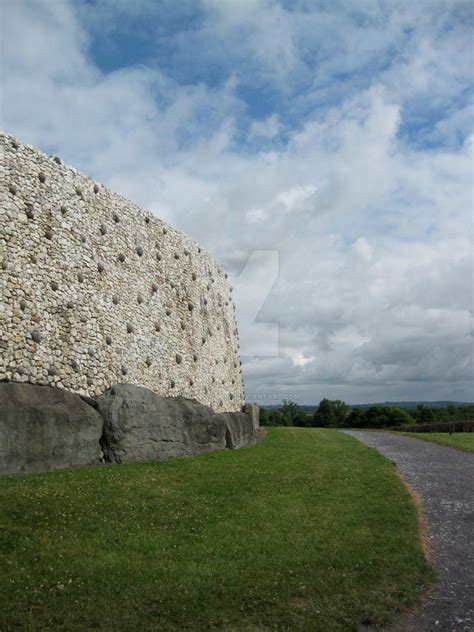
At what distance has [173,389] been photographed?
86.3ft

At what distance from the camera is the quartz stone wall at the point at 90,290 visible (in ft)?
61.8

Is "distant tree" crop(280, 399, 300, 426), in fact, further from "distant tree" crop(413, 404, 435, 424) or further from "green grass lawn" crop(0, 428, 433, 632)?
"green grass lawn" crop(0, 428, 433, 632)

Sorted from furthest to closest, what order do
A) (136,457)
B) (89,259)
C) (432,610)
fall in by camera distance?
1. (89,259)
2. (136,457)
3. (432,610)

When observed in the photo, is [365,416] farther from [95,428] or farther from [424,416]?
[95,428]

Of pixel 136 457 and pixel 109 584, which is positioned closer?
pixel 109 584

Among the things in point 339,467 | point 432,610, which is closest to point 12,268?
point 339,467

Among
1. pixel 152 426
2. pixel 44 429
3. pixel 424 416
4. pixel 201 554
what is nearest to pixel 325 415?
pixel 424 416

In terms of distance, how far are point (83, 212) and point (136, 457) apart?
446 inches

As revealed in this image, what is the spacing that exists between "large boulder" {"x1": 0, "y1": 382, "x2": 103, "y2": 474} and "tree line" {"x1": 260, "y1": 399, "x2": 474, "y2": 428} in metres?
70.7

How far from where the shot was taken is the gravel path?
731 cm

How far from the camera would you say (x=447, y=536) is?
1121 centimetres

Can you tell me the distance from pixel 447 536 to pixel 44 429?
1260 cm

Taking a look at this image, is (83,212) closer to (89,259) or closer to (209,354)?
(89,259)

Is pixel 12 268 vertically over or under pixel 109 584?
over
